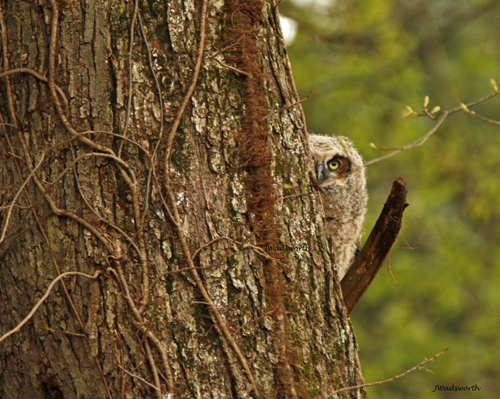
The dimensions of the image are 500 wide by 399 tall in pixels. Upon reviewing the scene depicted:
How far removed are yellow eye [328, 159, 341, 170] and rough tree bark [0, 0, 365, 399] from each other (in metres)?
1.38

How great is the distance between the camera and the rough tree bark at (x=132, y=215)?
1535 mm

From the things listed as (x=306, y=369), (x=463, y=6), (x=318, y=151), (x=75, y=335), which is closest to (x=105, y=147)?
(x=75, y=335)

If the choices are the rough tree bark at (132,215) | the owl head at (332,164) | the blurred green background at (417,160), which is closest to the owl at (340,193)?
the owl head at (332,164)

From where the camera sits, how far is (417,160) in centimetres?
688

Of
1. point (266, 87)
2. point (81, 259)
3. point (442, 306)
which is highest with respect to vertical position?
point (266, 87)

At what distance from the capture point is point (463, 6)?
25.3ft

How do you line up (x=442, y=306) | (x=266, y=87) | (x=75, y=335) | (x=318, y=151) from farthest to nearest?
(x=442, y=306)
(x=318, y=151)
(x=266, y=87)
(x=75, y=335)

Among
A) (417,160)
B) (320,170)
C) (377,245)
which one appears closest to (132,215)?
(377,245)

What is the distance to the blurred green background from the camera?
6.30 meters

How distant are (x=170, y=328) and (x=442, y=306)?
6.62 meters

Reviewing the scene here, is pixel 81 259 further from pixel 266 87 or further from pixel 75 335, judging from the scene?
pixel 266 87

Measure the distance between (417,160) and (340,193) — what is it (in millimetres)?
4289

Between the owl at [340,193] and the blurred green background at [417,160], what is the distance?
3.24 m

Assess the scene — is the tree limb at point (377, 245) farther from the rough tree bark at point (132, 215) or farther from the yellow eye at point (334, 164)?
the yellow eye at point (334, 164)
